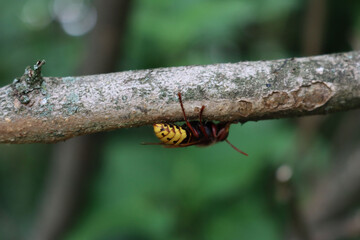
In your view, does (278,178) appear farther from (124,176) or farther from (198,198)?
(124,176)

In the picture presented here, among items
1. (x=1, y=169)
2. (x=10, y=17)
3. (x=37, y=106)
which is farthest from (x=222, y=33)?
(x=1, y=169)

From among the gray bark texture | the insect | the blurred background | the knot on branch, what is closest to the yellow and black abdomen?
the insect

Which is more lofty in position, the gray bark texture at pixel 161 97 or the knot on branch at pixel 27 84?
the knot on branch at pixel 27 84

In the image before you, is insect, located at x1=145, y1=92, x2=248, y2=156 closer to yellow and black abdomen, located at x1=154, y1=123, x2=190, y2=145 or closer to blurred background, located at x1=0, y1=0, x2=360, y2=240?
yellow and black abdomen, located at x1=154, y1=123, x2=190, y2=145

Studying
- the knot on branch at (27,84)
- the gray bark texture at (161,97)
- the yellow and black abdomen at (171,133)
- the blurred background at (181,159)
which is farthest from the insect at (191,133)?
the blurred background at (181,159)

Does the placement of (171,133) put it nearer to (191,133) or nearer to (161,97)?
(191,133)

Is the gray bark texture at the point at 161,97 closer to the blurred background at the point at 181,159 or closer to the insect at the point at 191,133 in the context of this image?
the insect at the point at 191,133
